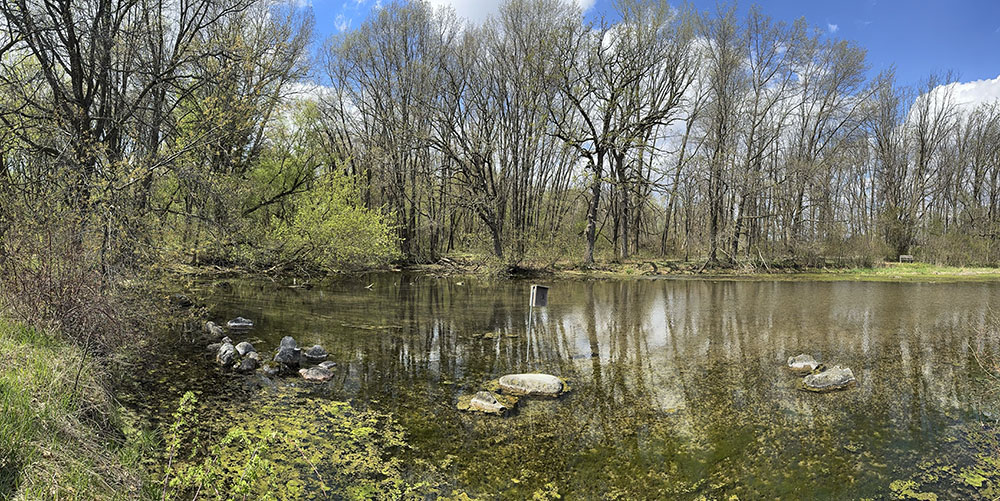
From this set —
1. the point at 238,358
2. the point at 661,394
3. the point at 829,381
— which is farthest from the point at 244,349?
the point at 829,381

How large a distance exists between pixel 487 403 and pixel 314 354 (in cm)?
336

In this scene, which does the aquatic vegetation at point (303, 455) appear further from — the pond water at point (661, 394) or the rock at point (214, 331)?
the rock at point (214, 331)

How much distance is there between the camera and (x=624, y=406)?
5.80 m

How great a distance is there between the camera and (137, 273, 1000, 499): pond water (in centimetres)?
418

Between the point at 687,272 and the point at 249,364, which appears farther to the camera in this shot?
the point at 687,272

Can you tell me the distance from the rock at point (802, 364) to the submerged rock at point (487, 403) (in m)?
4.31

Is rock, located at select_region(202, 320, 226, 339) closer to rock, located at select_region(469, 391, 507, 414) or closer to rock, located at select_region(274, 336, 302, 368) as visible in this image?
rock, located at select_region(274, 336, 302, 368)

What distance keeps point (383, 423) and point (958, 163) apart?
137ft

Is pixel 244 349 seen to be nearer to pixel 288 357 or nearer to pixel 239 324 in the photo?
pixel 288 357

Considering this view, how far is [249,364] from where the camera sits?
7.09 metres

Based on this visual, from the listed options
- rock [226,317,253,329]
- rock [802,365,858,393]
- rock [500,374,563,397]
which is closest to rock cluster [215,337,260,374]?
rock [226,317,253,329]

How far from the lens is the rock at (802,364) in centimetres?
726

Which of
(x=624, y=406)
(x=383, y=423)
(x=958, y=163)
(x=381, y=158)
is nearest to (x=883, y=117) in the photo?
(x=958, y=163)

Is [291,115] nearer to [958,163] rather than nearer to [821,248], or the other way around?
[821,248]
